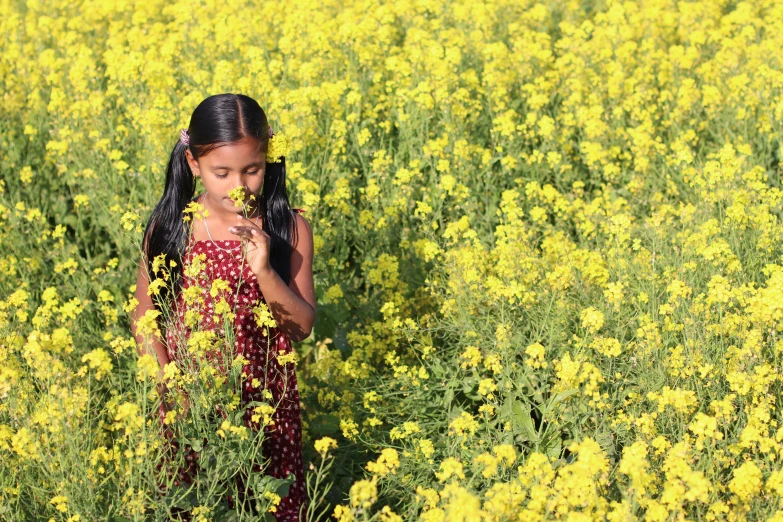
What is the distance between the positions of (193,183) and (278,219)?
36 centimetres

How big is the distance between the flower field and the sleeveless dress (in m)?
A: 0.22

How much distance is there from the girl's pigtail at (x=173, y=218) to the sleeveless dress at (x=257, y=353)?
0.05 metres

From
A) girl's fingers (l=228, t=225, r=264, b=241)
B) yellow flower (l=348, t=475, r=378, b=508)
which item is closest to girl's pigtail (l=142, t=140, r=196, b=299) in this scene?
girl's fingers (l=228, t=225, r=264, b=241)

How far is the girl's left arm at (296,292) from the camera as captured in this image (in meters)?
2.69

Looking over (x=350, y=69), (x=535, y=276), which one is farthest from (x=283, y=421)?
(x=350, y=69)

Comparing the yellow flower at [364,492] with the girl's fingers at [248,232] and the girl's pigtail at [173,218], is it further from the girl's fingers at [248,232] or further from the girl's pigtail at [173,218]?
the girl's pigtail at [173,218]

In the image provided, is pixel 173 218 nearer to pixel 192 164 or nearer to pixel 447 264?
pixel 192 164

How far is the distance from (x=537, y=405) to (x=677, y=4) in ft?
18.7

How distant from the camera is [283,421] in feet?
9.71

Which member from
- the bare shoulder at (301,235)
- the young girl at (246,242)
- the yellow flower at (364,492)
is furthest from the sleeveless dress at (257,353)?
the yellow flower at (364,492)

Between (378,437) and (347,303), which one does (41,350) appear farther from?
(347,303)

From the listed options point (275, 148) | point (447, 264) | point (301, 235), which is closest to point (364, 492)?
point (301, 235)

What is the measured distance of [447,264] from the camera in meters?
3.96

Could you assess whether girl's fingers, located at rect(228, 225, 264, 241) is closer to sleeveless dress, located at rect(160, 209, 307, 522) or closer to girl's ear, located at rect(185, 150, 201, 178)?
sleeveless dress, located at rect(160, 209, 307, 522)
